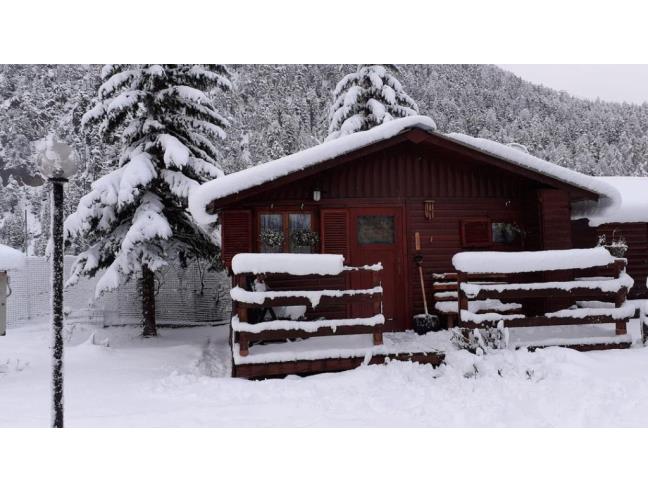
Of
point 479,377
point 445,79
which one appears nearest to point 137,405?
point 479,377

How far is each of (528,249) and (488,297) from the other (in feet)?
11.0

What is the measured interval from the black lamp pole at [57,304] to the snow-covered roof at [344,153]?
4.30m

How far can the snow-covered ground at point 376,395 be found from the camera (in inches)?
213

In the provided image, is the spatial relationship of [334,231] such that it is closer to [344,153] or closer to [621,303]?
[344,153]

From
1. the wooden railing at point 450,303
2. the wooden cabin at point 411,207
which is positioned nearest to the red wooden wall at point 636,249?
the wooden cabin at point 411,207

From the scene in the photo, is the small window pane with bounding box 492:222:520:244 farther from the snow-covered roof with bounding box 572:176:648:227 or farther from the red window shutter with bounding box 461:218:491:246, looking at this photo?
the snow-covered roof with bounding box 572:176:648:227

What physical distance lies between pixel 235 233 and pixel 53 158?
17.6 ft

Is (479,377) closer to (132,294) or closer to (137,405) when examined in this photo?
(137,405)

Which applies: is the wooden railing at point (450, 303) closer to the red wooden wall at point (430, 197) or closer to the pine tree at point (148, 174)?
the red wooden wall at point (430, 197)

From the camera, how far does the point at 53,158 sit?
4.02 m

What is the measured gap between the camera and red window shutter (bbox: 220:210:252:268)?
9289 mm

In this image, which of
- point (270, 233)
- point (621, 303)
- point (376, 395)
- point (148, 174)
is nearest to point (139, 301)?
point (148, 174)

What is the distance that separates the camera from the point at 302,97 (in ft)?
106

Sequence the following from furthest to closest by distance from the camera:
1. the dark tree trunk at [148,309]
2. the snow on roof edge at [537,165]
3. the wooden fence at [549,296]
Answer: the dark tree trunk at [148,309] → the snow on roof edge at [537,165] → the wooden fence at [549,296]
